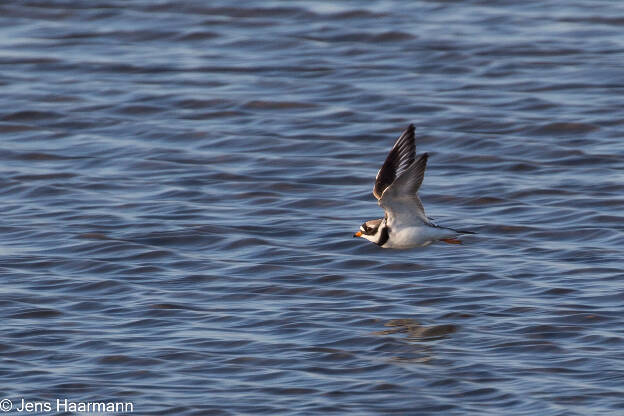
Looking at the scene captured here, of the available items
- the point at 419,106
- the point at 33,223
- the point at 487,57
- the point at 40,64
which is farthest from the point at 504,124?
the point at 40,64

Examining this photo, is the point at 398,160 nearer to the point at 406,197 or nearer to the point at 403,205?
the point at 406,197

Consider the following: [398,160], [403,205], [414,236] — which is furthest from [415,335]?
[398,160]

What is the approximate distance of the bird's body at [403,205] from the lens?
12320 millimetres

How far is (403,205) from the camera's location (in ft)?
42.3

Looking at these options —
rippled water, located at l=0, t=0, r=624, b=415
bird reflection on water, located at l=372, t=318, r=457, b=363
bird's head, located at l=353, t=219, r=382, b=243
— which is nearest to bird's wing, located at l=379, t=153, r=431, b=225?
bird's head, located at l=353, t=219, r=382, b=243

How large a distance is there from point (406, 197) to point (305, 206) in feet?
12.3

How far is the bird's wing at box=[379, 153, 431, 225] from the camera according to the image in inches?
478

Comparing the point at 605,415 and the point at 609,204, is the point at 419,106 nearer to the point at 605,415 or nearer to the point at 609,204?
the point at 609,204

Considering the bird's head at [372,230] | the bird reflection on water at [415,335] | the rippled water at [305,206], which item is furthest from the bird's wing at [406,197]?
the bird reflection on water at [415,335]

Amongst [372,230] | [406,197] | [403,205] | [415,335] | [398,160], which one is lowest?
[415,335]

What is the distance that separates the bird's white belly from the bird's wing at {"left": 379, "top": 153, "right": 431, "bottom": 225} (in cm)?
11

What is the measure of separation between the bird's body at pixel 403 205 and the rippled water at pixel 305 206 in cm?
69

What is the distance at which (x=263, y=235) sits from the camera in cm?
1528

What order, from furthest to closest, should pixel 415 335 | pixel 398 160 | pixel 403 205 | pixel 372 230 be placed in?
1. pixel 372 230
2. pixel 403 205
3. pixel 398 160
4. pixel 415 335
